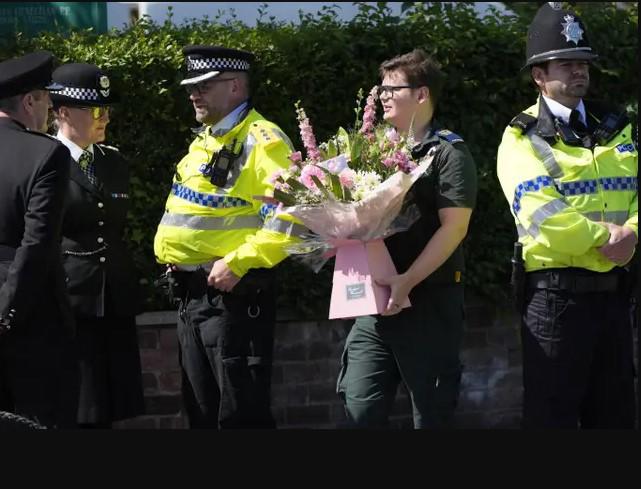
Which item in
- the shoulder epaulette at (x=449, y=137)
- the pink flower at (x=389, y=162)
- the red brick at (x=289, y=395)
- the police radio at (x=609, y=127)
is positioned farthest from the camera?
the red brick at (x=289, y=395)

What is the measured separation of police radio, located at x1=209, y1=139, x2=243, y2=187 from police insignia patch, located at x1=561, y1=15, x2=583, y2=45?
1645mm

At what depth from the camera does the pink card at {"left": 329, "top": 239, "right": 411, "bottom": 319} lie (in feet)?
17.6

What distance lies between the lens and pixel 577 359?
208 inches

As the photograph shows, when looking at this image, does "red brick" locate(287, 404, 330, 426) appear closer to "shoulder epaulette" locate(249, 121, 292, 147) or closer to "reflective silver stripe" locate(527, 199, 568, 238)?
"shoulder epaulette" locate(249, 121, 292, 147)

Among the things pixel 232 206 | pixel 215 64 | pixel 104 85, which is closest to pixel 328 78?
pixel 215 64

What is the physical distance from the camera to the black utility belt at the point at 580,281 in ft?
17.2

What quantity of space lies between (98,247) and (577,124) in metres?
2.56

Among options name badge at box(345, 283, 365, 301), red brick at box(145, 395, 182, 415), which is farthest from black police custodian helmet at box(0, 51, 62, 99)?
red brick at box(145, 395, 182, 415)

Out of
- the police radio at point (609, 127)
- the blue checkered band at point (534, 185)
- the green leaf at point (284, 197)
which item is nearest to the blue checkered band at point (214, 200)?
the green leaf at point (284, 197)

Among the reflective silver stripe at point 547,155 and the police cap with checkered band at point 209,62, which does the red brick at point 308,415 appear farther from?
the reflective silver stripe at point 547,155

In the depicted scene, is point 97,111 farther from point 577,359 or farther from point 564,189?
point 577,359

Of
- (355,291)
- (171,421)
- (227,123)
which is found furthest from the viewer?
(171,421)

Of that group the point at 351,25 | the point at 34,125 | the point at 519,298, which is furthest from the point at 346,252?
the point at 351,25

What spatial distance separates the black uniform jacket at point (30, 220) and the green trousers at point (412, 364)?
1.39 metres
